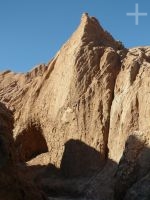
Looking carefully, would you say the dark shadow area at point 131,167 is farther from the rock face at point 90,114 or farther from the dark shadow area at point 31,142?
the dark shadow area at point 31,142

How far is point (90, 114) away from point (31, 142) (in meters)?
5.34

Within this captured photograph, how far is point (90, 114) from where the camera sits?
2572cm

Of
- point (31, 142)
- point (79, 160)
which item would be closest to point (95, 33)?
point (31, 142)

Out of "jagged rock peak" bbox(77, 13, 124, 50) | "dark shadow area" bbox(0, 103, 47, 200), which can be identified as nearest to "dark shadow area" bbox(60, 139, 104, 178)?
"jagged rock peak" bbox(77, 13, 124, 50)

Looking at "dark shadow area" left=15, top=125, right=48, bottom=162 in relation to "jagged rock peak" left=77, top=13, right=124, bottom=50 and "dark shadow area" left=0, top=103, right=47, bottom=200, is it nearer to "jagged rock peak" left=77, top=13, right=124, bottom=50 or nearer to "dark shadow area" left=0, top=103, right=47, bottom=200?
"jagged rock peak" left=77, top=13, right=124, bottom=50

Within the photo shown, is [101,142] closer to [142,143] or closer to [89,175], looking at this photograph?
[89,175]

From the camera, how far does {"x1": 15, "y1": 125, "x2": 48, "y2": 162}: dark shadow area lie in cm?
2914

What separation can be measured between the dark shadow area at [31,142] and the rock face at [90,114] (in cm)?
6

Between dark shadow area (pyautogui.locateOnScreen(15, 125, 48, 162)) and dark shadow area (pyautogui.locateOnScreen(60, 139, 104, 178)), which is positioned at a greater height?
dark shadow area (pyautogui.locateOnScreen(15, 125, 48, 162))

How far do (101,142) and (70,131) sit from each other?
7.04 ft

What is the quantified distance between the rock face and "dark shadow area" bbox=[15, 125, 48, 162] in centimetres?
6

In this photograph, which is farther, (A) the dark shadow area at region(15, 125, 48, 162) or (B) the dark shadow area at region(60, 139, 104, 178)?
(A) the dark shadow area at region(15, 125, 48, 162)

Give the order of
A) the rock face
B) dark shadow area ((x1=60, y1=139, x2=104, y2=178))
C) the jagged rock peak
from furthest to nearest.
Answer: the jagged rock peak → dark shadow area ((x1=60, y1=139, x2=104, y2=178)) → the rock face

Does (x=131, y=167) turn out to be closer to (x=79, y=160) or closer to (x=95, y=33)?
(x=79, y=160)
